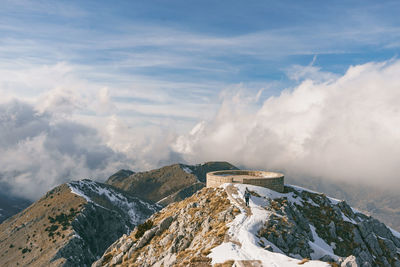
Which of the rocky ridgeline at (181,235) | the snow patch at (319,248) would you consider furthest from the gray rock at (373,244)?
the rocky ridgeline at (181,235)

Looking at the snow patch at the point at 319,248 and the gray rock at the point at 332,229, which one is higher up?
the snow patch at the point at 319,248

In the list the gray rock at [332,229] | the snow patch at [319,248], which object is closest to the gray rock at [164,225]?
the snow patch at [319,248]

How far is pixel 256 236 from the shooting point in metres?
41.2

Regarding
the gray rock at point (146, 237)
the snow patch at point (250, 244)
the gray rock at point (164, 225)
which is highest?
the snow patch at point (250, 244)

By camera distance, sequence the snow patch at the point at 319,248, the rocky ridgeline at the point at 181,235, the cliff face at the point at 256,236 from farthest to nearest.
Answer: the snow patch at the point at 319,248
the rocky ridgeline at the point at 181,235
the cliff face at the point at 256,236

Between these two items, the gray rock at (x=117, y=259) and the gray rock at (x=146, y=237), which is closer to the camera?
the gray rock at (x=117, y=259)

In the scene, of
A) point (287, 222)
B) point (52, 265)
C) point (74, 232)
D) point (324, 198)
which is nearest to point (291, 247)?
point (287, 222)

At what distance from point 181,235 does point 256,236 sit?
16492mm

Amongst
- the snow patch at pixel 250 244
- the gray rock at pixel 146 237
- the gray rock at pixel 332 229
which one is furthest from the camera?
the gray rock at pixel 332 229

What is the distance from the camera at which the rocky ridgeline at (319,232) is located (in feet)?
146

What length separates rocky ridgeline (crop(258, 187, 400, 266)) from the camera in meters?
44.5

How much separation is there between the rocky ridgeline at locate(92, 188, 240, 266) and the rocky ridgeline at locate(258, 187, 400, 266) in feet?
27.5

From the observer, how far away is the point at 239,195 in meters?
58.9

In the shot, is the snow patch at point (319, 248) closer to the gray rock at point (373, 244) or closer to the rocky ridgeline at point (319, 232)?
the rocky ridgeline at point (319, 232)
